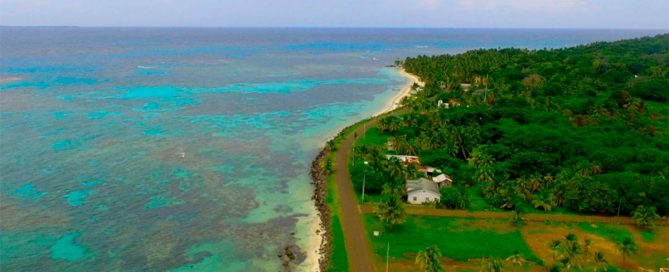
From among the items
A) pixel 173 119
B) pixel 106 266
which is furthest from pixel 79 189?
pixel 173 119

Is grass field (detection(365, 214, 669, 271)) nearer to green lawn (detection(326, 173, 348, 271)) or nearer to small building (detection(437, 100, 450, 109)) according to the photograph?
green lawn (detection(326, 173, 348, 271))

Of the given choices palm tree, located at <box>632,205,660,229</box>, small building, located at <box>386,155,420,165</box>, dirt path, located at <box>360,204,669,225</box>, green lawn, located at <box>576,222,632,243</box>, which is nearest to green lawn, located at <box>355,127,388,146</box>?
small building, located at <box>386,155,420,165</box>

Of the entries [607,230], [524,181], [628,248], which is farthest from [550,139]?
[628,248]

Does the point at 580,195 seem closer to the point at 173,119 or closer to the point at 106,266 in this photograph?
the point at 106,266

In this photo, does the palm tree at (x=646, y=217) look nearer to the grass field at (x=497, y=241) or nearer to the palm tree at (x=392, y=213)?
the grass field at (x=497, y=241)

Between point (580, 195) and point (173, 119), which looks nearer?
point (580, 195)

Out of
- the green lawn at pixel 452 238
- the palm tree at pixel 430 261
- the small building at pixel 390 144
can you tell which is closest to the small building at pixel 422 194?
the green lawn at pixel 452 238
